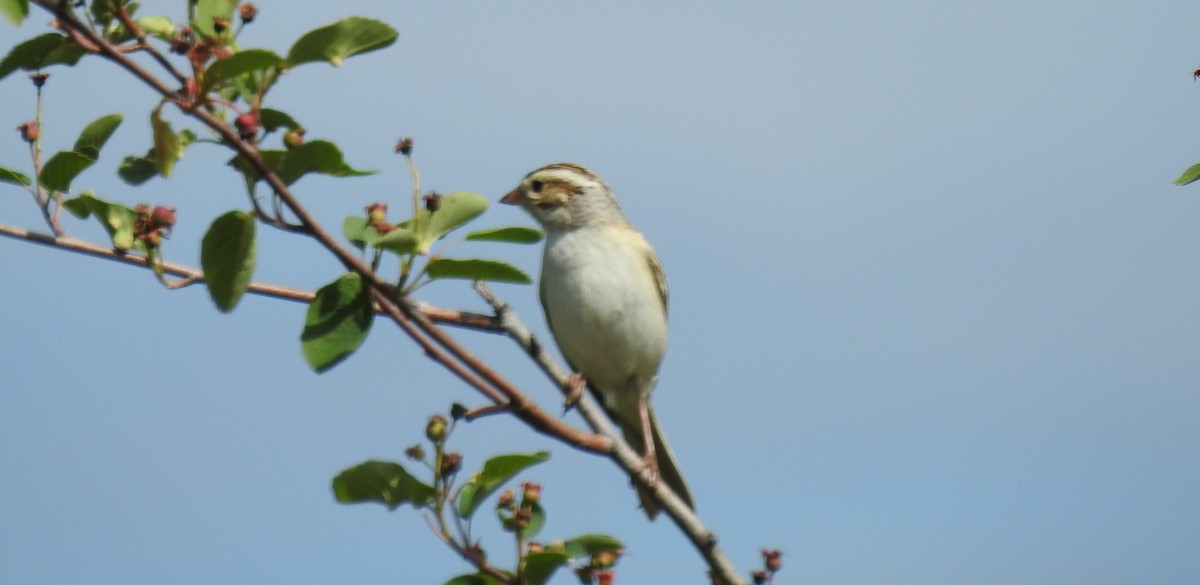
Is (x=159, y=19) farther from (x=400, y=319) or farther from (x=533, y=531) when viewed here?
(x=533, y=531)

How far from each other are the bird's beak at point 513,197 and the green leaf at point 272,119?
→ 3.71m

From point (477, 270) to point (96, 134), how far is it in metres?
1.17

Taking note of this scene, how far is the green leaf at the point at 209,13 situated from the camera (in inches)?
122

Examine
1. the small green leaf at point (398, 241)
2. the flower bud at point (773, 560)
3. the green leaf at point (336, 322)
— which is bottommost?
the flower bud at point (773, 560)

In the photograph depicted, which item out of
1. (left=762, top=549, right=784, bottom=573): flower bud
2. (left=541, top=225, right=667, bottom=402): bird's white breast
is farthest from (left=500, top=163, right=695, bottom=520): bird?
(left=762, top=549, right=784, bottom=573): flower bud

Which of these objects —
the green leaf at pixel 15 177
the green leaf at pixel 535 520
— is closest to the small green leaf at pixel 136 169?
the green leaf at pixel 15 177

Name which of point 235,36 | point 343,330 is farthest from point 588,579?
point 235,36

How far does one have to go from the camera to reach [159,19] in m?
3.14

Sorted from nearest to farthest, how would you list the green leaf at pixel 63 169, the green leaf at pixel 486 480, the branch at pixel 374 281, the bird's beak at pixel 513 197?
the branch at pixel 374 281 → the green leaf at pixel 486 480 → the green leaf at pixel 63 169 → the bird's beak at pixel 513 197

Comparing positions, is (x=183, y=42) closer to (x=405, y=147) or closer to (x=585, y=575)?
(x=405, y=147)

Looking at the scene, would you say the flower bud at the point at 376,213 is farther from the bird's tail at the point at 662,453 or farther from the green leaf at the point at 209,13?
the bird's tail at the point at 662,453

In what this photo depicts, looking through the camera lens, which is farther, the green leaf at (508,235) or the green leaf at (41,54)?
the green leaf at (508,235)

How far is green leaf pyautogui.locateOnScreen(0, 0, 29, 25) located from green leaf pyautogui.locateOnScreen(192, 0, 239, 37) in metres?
0.38

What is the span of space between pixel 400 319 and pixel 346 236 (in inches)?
16.8
